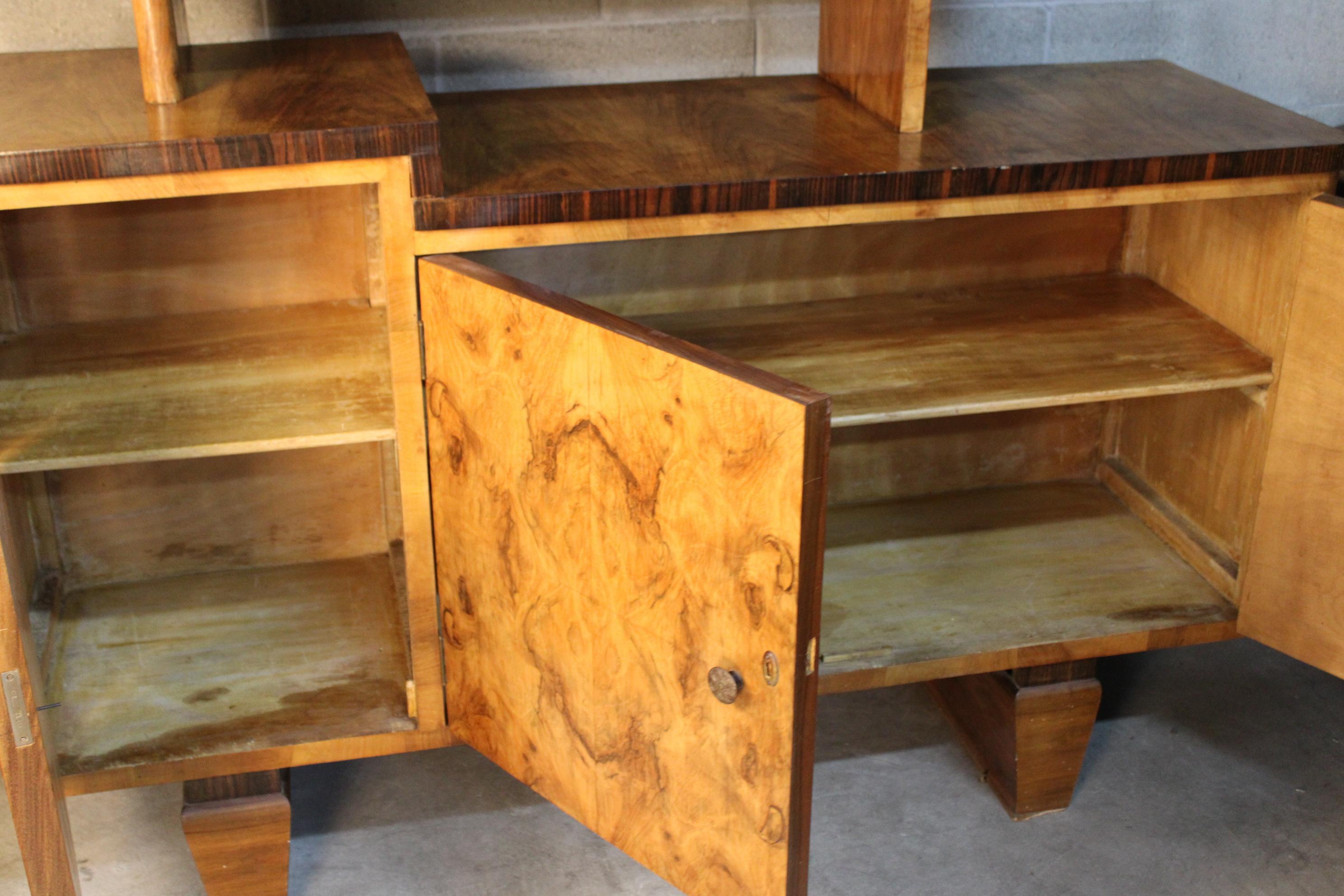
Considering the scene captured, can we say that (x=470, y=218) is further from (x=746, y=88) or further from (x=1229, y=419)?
(x=1229, y=419)

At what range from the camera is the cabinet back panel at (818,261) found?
6.11 ft

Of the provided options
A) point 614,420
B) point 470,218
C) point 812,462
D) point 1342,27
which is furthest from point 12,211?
point 1342,27

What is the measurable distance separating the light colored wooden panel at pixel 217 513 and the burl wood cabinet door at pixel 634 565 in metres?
0.44

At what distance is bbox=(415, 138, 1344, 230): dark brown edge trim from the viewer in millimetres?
1388

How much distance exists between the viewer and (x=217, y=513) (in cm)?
190

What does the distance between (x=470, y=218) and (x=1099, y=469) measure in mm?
1245

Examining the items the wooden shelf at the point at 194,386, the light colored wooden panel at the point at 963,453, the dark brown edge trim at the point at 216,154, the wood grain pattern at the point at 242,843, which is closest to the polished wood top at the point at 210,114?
the dark brown edge trim at the point at 216,154

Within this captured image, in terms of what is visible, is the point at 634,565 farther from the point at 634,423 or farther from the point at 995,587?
the point at 995,587

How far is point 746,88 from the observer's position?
1.81 m

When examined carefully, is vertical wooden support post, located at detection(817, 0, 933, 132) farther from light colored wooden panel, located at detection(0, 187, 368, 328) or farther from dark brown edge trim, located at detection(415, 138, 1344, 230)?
light colored wooden panel, located at detection(0, 187, 368, 328)

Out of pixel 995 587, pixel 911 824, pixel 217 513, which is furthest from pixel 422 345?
pixel 911 824

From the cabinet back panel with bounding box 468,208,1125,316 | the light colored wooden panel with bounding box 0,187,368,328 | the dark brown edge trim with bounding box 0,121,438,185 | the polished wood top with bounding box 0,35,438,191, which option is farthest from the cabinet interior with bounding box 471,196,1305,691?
the dark brown edge trim with bounding box 0,121,438,185

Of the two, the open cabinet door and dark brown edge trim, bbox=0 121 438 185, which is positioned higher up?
dark brown edge trim, bbox=0 121 438 185

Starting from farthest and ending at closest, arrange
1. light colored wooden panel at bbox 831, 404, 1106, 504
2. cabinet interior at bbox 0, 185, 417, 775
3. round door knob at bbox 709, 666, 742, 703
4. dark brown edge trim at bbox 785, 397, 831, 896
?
light colored wooden panel at bbox 831, 404, 1106, 504 → cabinet interior at bbox 0, 185, 417, 775 → round door knob at bbox 709, 666, 742, 703 → dark brown edge trim at bbox 785, 397, 831, 896
